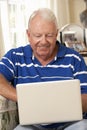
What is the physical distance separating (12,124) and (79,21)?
110 inches

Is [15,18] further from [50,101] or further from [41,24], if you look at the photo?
[50,101]

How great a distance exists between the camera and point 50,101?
1354 mm

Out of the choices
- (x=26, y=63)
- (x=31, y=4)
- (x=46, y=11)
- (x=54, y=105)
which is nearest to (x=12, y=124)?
(x=26, y=63)

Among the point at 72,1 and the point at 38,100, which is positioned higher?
the point at 72,1

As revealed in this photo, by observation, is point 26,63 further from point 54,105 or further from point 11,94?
point 54,105

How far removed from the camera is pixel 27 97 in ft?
4.47

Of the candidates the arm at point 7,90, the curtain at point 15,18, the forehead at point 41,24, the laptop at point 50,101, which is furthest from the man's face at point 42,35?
the curtain at point 15,18

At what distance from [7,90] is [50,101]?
0.45 metres

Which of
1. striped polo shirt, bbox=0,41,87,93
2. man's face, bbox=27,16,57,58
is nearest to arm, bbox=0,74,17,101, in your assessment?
striped polo shirt, bbox=0,41,87,93

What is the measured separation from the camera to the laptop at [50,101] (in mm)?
1342

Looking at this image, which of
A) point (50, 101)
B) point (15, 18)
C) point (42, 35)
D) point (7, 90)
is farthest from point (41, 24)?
point (15, 18)

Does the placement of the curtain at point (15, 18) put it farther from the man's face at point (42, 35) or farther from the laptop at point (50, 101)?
the laptop at point (50, 101)

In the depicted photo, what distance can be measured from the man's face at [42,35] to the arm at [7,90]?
0.29m

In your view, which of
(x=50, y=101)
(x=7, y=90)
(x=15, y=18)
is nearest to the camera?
(x=50, y=101)
